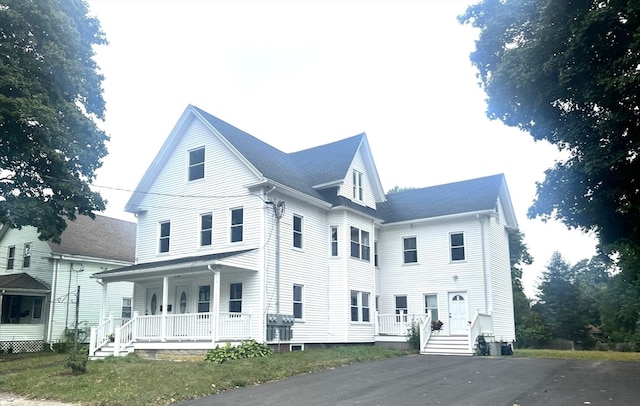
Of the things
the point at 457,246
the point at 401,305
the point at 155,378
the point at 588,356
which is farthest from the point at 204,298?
the point at 588,356

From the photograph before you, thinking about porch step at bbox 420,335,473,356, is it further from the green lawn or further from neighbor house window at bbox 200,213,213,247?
neighbor house window at bbox 200,213,213,247

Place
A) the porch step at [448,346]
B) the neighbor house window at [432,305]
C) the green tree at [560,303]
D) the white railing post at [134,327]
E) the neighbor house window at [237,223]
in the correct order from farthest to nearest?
the green tree at [560,303]
the neighbor house window at [432,305]
the porch step at [448,346]
the neighbor house window at [237,223]
the white railing post at [134,327]

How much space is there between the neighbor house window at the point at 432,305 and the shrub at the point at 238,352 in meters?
10.3

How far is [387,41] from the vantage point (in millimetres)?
16625

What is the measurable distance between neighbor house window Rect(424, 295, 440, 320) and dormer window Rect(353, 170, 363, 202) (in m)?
5.89

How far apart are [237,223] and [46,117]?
779 cm

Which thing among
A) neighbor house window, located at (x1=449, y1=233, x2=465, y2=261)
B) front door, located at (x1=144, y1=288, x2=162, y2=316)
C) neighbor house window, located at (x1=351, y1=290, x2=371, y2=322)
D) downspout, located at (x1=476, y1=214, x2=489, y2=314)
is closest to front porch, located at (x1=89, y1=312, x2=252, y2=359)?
front door, located at (x1=144, y1=288, x2=162, y2=316)

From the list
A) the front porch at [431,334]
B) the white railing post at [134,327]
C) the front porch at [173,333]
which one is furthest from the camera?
the front porch at [431,334]

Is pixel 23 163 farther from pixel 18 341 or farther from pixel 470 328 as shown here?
pixel 470 328

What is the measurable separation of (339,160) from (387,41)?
982cm

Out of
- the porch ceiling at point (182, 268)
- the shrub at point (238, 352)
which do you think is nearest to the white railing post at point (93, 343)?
the porch ceiling at point (182, 268)

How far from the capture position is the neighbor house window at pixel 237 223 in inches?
835

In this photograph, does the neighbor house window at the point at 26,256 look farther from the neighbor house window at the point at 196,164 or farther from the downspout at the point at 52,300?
the neighbor house window at the point at 196,164

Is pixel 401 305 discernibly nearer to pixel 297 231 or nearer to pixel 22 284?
pixel 297 231
